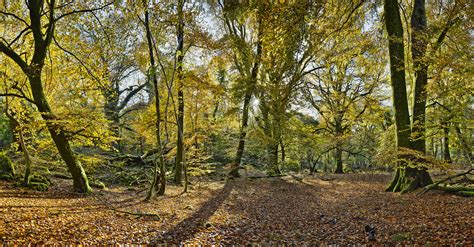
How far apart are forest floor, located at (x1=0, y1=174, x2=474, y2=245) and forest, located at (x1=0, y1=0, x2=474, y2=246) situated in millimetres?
56

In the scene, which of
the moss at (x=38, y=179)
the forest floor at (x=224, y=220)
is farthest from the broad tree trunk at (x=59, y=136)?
the moss at (x=38, y=179)

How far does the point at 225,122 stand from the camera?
61.0 ft

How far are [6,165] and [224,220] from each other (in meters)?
8.65

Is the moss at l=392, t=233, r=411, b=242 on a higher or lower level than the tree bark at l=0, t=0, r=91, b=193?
lower

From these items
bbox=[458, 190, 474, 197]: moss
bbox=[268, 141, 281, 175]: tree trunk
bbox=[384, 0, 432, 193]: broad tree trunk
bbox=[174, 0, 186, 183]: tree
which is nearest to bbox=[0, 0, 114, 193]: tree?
bbox=[174, 0, 186, 183]: tree

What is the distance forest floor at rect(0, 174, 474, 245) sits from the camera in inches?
199

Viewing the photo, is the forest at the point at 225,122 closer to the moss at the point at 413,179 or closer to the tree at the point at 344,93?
the moss at the point at 413,179

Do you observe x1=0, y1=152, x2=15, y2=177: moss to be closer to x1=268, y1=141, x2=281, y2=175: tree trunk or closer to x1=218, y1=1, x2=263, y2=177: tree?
x1=218, y1=1, x2=263, y2=177: tree

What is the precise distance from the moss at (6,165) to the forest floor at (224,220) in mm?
869

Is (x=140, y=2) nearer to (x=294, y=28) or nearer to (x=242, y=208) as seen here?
(x=294, y=28)

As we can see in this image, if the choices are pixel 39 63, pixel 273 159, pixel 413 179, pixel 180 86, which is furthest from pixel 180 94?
pixel 413 179

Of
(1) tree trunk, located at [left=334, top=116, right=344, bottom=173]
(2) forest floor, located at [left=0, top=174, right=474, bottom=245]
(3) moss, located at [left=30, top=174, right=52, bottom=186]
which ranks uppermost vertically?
(1) tree trunk, located at [left=334, top=116, right=344, bottom=173]

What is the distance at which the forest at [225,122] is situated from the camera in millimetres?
6059

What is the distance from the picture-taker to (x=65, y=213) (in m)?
6.62
